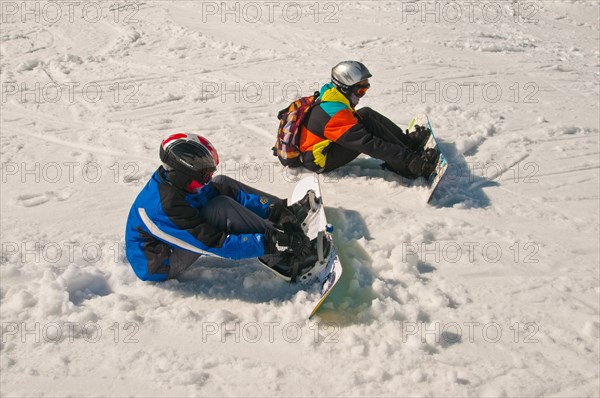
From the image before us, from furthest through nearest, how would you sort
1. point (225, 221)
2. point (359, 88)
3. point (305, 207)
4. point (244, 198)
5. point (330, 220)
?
1. point (359, 88)
2. point (330, 220)
3. point (305, 207)
4. point (244, 198)
5. point (225, 221)

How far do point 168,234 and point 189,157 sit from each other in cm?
60

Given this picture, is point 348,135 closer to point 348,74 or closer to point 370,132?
point 370,132

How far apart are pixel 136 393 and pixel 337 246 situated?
2.11 m

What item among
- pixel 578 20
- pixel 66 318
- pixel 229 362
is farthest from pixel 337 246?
pixel 578 20

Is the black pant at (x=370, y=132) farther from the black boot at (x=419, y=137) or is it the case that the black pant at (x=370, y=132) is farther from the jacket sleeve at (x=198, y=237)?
the jacket sleeve at (x=198, y=237)

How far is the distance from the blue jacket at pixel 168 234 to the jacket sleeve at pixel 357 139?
1943 millimetres

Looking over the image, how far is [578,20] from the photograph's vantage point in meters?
13.5

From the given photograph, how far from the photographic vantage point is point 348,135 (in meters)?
5.50

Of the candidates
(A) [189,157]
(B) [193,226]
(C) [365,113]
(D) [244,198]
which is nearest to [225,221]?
(B) [193,226]

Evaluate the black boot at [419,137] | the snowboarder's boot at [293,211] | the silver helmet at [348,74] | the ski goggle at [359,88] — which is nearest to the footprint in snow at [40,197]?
the snowboarder's boot at [293,211]

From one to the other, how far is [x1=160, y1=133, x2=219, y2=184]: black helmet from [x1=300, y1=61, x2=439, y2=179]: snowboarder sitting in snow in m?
1.92

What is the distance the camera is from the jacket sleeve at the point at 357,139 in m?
5.49

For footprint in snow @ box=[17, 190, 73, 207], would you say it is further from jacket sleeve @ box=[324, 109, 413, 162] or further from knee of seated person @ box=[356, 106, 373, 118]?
knee of seated person @ box=[356, 106, 373, 118]

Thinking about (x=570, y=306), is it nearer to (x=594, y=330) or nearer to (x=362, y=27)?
(x=594, y=330)
